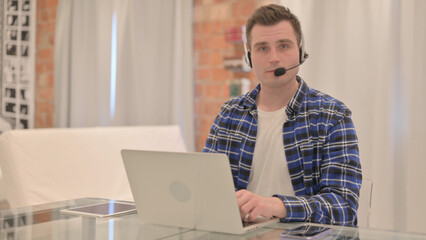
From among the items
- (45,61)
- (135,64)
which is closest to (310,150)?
(135,64)

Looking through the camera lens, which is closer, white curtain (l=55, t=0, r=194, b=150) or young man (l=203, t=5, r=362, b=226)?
young man (l=203, t=5, r=362, b=226)

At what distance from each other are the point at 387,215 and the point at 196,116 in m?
1.63

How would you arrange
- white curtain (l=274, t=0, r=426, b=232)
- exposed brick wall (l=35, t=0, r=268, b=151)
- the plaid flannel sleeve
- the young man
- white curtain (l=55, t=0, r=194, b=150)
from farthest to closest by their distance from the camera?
white curtain (l=55, t=0, r=194, b=150)
exposed brick wall (l=35, t=0, r=268, b=151)
white curtain (l=274, t=0, r=426, b=232)
the young man
the plaid flannel sleeve

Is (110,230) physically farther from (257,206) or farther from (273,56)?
(273,56)

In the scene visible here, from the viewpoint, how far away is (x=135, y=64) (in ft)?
12.7

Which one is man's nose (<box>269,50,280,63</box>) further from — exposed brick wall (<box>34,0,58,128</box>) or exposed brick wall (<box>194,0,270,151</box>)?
exposed brick wall (<box>34,0,58,128</box>)

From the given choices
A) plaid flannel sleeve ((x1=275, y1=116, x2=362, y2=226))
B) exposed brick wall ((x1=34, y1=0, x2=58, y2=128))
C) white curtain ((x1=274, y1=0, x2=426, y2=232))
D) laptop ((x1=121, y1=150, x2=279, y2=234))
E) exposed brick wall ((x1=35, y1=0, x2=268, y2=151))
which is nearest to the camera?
laptop ((x1=121, y1=150, x2=279, y2=234))

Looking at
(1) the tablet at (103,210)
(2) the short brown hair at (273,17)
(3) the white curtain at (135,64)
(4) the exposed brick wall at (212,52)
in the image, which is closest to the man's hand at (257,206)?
(1) the tablet at (103,210)

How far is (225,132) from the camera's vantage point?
6.19 ft

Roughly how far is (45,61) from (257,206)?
366 cm

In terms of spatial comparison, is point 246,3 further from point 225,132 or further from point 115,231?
point 115,231

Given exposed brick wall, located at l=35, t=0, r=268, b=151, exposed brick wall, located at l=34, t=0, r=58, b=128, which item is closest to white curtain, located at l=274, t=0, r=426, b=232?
exposed brick wall, located at l=35, t=0, r=268, b=151

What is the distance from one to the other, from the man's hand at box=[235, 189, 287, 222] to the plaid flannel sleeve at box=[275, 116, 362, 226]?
0.9 inches

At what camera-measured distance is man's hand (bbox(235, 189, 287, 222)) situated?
4.31ft
